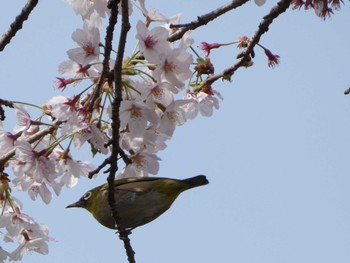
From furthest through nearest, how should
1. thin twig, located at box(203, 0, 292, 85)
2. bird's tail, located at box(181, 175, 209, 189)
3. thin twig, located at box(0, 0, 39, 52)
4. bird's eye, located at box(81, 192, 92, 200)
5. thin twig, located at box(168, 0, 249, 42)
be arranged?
bird's eye, located at box(81, 192, 92, 200), bird's tail, located at box(181, 175, 209, 189), thin twig, located at box(203, 0, 292, 85), thin twig, located at box(168, 0, 249, 42), thin twig, located at box(0, 0, 39, 52)

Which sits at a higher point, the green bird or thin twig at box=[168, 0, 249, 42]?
thin twig at box=[168, 0, 249, 42]

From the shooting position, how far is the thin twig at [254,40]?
16.5 ft

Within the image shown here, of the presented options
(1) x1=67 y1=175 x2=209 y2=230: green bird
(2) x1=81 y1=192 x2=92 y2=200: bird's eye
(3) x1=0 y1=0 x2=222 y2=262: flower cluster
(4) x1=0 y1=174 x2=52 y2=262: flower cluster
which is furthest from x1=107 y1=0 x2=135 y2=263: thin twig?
(2) x1=81 y1=192 x2=92 y2=200: bird's eye

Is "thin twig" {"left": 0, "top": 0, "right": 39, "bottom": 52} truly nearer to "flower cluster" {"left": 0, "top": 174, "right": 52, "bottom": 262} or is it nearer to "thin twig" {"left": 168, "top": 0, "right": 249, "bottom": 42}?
"thin twig" {"left": 168, "top": 0, "right": 249, "bottom": 42}

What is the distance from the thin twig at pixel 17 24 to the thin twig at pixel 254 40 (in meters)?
1.54

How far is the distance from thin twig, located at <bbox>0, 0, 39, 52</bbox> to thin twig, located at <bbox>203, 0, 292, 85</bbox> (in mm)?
1535

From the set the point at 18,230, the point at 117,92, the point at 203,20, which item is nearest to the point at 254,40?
the point at 203,20

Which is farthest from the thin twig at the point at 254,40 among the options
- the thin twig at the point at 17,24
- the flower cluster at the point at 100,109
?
the thin twig at the point at 17,24

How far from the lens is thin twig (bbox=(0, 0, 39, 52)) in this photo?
13.5 ft

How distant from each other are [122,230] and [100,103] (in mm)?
935

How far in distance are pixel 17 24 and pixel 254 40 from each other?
74.4 inches

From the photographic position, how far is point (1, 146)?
4.83 metres

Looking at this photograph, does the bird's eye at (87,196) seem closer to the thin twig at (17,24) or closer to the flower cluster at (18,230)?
the flower cluster at (18,230)

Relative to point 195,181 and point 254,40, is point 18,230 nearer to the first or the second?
point 195,181
